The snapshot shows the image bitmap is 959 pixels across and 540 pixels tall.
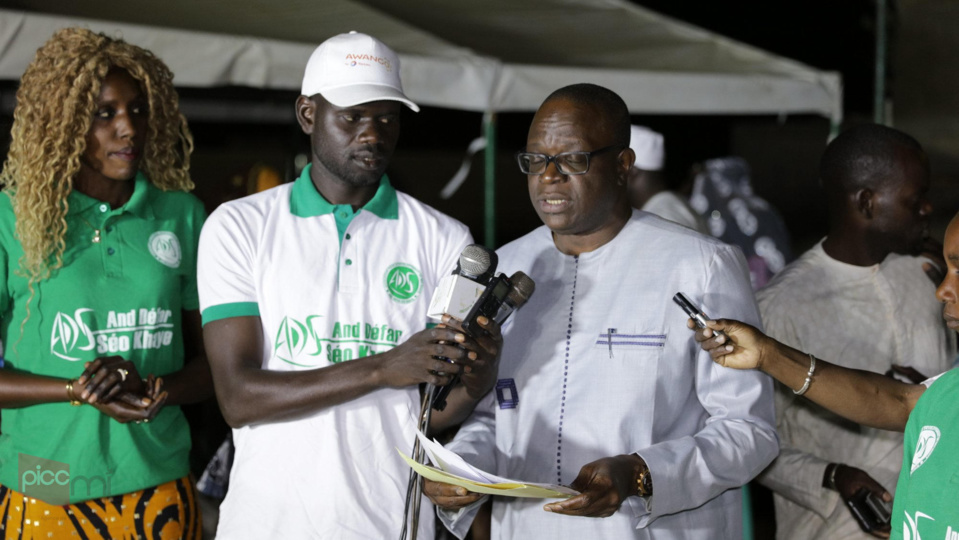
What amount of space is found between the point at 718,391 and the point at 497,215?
11.1 meters

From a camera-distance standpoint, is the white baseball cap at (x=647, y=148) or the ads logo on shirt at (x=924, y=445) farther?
the white baseball cap at (x=647, y=148)

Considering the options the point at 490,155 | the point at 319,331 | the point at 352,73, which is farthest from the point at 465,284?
the point at 490,155

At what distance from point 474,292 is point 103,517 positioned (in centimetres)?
137

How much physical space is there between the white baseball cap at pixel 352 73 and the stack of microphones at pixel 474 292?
0.66m

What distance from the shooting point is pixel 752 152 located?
12078 mm

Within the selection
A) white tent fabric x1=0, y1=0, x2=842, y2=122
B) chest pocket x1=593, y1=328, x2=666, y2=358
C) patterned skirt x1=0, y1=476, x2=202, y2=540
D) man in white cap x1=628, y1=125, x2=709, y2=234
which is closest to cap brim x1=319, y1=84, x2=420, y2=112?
chest pocket x1=593, y1=328, x2=666, y2=358

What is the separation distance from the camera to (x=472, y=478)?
2.18 metres

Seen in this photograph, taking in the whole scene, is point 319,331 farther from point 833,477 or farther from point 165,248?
point 833,477

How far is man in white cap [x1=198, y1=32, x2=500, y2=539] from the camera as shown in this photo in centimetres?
254

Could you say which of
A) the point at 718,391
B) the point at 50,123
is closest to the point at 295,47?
the point at 50,123

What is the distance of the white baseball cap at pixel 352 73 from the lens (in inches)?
106

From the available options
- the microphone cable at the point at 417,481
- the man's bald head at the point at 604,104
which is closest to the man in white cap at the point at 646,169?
the man's bald head at the point at 604,104

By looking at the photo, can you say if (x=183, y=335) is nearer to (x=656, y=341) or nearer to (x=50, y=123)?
(x=50, y=123)

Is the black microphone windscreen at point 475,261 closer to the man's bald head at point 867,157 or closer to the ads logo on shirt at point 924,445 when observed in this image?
the ads logo on shirt at point 924,445
